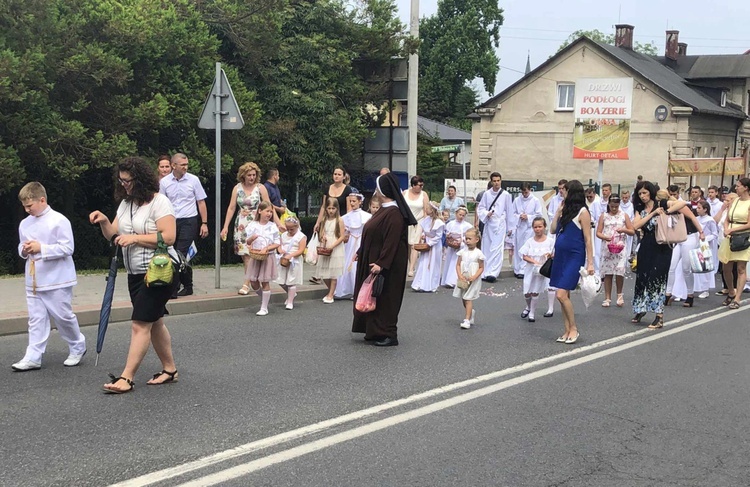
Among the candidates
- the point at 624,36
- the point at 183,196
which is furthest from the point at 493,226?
the point at 624,36

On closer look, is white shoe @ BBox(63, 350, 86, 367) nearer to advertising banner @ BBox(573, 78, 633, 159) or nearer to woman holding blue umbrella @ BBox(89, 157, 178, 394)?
woman holding blue umbrella @ BBox(89, 157, 178, 394)

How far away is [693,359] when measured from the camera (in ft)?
26.9

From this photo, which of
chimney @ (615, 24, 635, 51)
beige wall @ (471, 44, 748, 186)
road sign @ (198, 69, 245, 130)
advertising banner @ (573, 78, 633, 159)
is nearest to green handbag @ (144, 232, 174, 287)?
road sign @ (198, 69, 245, 130)

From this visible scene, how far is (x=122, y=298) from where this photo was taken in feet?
33.6

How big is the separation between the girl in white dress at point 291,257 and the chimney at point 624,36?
148 feet

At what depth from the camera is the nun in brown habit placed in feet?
27.4

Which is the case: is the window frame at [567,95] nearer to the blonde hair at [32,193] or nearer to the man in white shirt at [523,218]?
the man in white shirt at [523,218]

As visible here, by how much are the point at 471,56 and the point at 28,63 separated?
6354 cm

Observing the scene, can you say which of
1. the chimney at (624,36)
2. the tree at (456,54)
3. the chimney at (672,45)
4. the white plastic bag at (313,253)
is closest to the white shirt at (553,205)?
the white plastic bag at (313,253)

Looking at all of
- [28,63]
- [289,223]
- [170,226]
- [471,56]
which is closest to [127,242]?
[170,226]

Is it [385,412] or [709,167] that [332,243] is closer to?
[385,412]

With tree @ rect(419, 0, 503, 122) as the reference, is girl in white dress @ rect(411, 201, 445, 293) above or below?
below

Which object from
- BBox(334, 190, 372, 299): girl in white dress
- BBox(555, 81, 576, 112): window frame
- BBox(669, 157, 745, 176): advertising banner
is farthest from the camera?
BBox(555, 81, 576, 112): window frame

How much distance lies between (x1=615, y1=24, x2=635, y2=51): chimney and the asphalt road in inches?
1796
